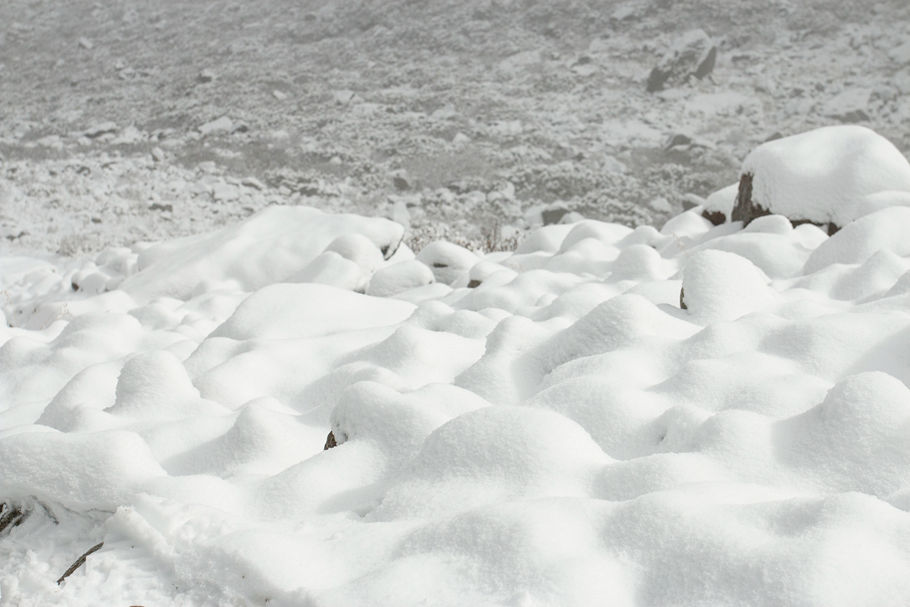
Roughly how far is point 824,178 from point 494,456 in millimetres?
5421

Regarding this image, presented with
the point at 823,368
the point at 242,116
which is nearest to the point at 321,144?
the point at 242,116

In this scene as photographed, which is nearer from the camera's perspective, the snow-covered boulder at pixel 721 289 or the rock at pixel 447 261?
the snow-covered boulder at pixel 721 289

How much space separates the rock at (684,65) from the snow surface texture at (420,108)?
0.28 feet

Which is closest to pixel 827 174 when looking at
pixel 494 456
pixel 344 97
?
pixel 494 456

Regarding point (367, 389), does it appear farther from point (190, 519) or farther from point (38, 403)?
point (38, 403)

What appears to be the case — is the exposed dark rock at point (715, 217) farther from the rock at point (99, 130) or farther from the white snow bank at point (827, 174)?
the rock at point (99, 130)

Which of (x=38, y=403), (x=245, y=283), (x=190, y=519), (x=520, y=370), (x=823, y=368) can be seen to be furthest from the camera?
(x=245, y=283)

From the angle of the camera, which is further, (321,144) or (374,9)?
(374,9)

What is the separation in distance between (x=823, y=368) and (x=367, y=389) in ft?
5.13

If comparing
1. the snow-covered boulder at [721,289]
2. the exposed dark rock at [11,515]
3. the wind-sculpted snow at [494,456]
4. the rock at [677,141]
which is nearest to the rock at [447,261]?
the wind-sculpted snow at [494,456]

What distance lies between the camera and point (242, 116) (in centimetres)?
1631

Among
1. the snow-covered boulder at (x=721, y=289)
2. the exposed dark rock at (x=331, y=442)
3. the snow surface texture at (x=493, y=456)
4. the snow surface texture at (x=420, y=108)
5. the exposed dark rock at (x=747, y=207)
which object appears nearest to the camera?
the snow surface texture at (x=493, y=456)

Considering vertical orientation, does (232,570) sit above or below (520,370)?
above

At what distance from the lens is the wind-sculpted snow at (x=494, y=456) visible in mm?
1644
